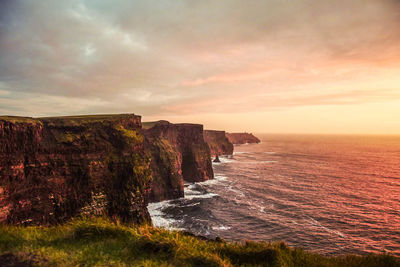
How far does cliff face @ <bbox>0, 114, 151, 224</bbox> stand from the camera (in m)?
23.5

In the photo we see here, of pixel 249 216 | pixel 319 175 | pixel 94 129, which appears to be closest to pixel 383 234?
pixel 249 216

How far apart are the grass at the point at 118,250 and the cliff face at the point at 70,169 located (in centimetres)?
2051

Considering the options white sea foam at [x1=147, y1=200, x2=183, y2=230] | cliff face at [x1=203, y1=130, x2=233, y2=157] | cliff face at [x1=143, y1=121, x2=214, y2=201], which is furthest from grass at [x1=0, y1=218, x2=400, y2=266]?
cliff face at [x1=203, y1=130, x2=233, y2=157]

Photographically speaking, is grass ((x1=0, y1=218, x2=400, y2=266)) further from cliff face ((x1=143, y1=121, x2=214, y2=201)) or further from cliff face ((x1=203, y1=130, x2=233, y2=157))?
cliff face ((x1=203, y1=130, x2=233, y2=157))

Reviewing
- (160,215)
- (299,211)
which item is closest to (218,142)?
(299,211)

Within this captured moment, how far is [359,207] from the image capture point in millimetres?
44469

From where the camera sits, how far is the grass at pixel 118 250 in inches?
270

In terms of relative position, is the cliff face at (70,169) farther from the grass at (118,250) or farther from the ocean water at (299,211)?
the grass at (118,250)

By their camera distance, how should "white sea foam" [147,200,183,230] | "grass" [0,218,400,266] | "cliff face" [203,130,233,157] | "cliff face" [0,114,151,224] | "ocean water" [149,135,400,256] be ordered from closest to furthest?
"grass" [0,218,400,266] → "cliff face" [0,114,151,224] → "ocean water" [149,135,400,256] → "white sea foam" [147,200,183,230] → "cliff face" [203,130,233,157]

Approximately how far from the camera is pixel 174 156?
58.2 m

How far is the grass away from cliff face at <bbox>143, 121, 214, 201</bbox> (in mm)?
44037

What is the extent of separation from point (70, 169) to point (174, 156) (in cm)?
3181

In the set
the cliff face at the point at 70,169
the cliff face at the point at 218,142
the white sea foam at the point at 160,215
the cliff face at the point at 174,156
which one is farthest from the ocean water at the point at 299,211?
the cliff face at the point at 218,142

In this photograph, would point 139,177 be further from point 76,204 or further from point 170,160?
point 170,160
